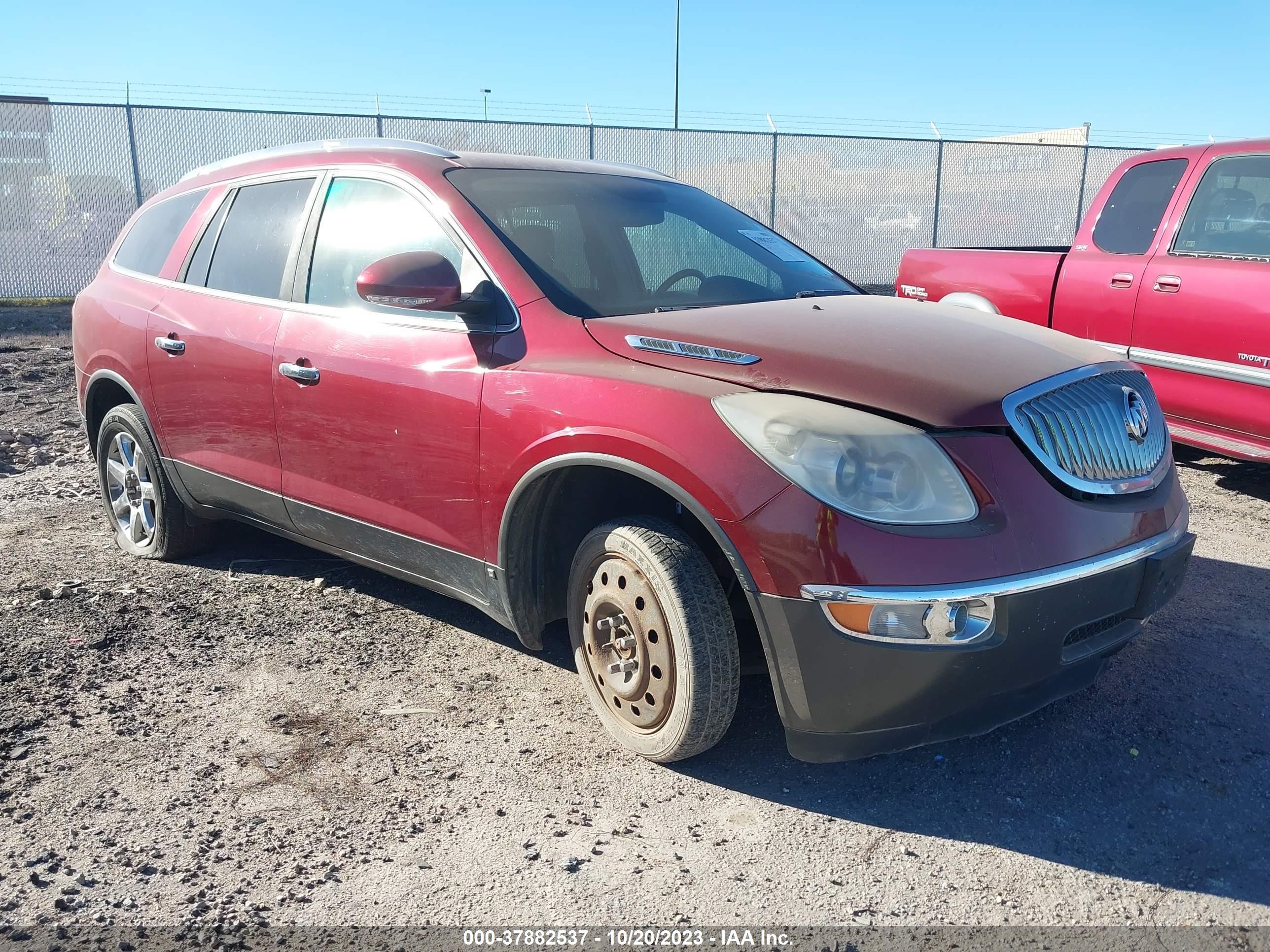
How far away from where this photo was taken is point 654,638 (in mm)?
2830

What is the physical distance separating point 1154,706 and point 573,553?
1.94 m

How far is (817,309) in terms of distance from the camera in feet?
10.8

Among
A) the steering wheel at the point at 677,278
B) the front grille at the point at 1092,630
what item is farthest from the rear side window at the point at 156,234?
the front grille at the point at 1092,630

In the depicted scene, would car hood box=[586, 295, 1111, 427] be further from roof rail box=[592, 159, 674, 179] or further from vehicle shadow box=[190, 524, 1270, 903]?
roof rail box=[592, 159, 674, 179]

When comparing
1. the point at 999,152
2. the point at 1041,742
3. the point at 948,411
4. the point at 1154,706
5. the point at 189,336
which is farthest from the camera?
the point at 999,152

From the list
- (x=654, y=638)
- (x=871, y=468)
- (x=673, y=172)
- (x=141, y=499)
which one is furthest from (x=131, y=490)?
(x=673, y=172)

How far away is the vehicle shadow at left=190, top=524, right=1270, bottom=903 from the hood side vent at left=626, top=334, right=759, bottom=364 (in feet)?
3.95

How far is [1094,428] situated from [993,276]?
4082 mm

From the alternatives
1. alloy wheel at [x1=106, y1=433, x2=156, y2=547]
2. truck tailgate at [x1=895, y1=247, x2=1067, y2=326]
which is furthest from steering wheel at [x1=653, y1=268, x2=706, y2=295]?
truck tailgate at [x1=895, y1=247, x2=1067, y2=326]

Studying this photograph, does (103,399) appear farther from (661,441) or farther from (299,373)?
(661,441)

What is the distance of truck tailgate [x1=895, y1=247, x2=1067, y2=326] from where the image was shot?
6.31m

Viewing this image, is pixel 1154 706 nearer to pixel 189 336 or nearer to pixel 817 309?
pixel 817 309

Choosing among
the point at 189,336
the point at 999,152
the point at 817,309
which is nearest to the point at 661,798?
the point at 817,309

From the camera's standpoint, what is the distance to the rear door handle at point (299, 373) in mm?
3602
